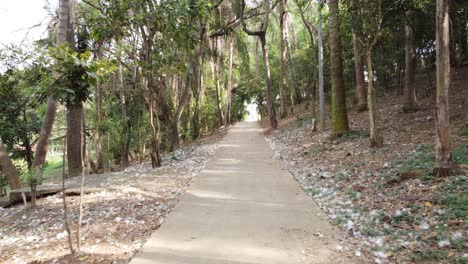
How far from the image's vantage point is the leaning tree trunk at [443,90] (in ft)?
17.9

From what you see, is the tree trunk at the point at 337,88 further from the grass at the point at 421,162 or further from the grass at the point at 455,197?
the grass at the point at 455,197

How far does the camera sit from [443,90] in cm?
550

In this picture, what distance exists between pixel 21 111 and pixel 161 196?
33.6 feet

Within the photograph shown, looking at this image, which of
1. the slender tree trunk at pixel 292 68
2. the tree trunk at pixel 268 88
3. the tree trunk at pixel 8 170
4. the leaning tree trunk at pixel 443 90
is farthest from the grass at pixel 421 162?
the slender tree trunk at pixel 292 68

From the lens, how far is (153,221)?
5.56m

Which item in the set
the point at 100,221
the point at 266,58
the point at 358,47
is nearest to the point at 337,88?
the point at 358,47

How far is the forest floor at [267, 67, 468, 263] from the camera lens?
4.08 metres

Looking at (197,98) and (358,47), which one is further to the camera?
(197,98)

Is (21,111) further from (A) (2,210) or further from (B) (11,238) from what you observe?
(B) (11,238)

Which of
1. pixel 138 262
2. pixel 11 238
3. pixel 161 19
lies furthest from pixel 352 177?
pixel 11 238

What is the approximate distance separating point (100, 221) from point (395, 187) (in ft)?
16.6

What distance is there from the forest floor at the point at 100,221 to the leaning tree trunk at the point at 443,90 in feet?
15.2

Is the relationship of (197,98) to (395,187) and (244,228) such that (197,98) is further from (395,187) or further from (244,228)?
(244,228)

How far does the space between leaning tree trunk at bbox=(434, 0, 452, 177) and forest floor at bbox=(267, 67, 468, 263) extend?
236mm
